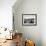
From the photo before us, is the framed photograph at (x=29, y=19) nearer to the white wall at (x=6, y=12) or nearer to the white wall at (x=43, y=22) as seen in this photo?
the white wall at (x=43, y=22)

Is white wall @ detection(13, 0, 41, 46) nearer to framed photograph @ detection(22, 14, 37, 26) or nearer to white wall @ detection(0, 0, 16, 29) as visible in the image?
framed photograph @ detection(22, 14, 37, 26)

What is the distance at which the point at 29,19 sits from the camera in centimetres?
555

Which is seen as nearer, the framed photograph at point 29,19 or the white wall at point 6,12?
the white wall at point 6,12

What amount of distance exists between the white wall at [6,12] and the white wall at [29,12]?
3.26 ft

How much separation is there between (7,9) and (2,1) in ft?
1.20

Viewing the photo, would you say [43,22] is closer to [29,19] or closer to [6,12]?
[29,19]

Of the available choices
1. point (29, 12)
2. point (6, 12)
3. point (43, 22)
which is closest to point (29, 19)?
point (29, 12)

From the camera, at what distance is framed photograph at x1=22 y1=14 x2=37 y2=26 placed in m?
5.55

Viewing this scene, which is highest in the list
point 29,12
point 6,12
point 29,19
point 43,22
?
point 29,12

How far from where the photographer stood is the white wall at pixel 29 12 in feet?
18.3

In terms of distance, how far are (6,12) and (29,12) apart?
1399 mm

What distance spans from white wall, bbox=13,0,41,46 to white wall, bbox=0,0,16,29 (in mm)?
994

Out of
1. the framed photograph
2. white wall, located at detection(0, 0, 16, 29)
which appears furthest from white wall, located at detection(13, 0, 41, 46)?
white wall, located at detection(0, 0, 16, 29)

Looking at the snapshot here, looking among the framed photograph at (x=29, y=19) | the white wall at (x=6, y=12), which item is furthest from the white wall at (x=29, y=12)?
the white wall at (x=6, y=12)
